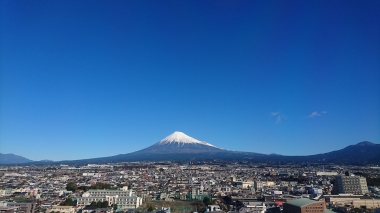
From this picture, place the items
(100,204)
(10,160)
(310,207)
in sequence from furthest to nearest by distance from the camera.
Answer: (10,160), (100,204), (310,207)

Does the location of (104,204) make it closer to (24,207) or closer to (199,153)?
(24,207)

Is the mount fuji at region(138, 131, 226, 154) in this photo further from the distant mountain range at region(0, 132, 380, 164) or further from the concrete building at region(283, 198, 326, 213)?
the concrete building at region(283, 198, 326, 213)

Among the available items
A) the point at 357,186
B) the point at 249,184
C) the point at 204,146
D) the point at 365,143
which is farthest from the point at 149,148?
the point at 357,186

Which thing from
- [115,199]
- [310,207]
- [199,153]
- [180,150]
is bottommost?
[115,199]

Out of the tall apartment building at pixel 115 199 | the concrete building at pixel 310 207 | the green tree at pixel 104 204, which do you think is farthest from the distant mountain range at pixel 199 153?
the concrete building at pixel 310 207

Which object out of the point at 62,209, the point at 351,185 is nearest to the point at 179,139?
the point at 351,185

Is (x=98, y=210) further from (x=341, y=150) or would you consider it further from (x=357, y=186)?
(x=341, y=150)

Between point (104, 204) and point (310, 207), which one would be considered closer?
point (310, 207)

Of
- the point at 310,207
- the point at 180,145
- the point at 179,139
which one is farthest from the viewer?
the point at 179,139

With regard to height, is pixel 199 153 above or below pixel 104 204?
above

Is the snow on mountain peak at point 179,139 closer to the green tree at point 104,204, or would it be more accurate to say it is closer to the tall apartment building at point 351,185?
the tall apartment building at point 351,185
